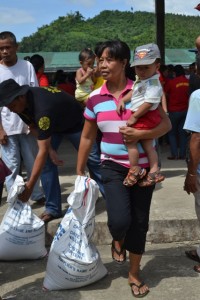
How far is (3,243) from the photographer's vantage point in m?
3.69

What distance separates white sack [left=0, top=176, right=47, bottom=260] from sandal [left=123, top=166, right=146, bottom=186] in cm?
102

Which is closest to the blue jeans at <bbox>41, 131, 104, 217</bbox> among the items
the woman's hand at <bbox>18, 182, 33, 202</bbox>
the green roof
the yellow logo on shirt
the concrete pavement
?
the concrete pavement

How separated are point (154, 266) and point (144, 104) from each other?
4.86 ft

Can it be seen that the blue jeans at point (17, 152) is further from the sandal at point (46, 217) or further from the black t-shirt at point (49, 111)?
the black t-shirt at point (49, 111)

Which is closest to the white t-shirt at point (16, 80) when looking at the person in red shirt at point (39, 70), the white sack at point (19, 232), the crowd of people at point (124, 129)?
the crowd of people at point (124, 129)

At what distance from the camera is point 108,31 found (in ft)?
181

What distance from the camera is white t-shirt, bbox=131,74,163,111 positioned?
2.90 metres

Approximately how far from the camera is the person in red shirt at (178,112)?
769 cm

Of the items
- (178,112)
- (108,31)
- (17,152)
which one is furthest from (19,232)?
(108,31)

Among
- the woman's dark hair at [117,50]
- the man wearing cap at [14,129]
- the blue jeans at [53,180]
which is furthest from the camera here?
the man wearing cap at [14,129]

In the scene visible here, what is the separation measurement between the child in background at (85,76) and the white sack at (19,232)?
1.92m

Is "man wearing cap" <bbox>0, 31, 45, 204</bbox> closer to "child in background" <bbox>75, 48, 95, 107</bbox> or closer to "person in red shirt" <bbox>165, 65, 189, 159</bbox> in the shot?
"child in background" <bbox>75, 48, 95, 107</bbox>

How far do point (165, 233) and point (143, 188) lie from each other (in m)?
1.23

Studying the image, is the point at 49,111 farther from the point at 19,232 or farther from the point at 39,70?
the point at 39,70
